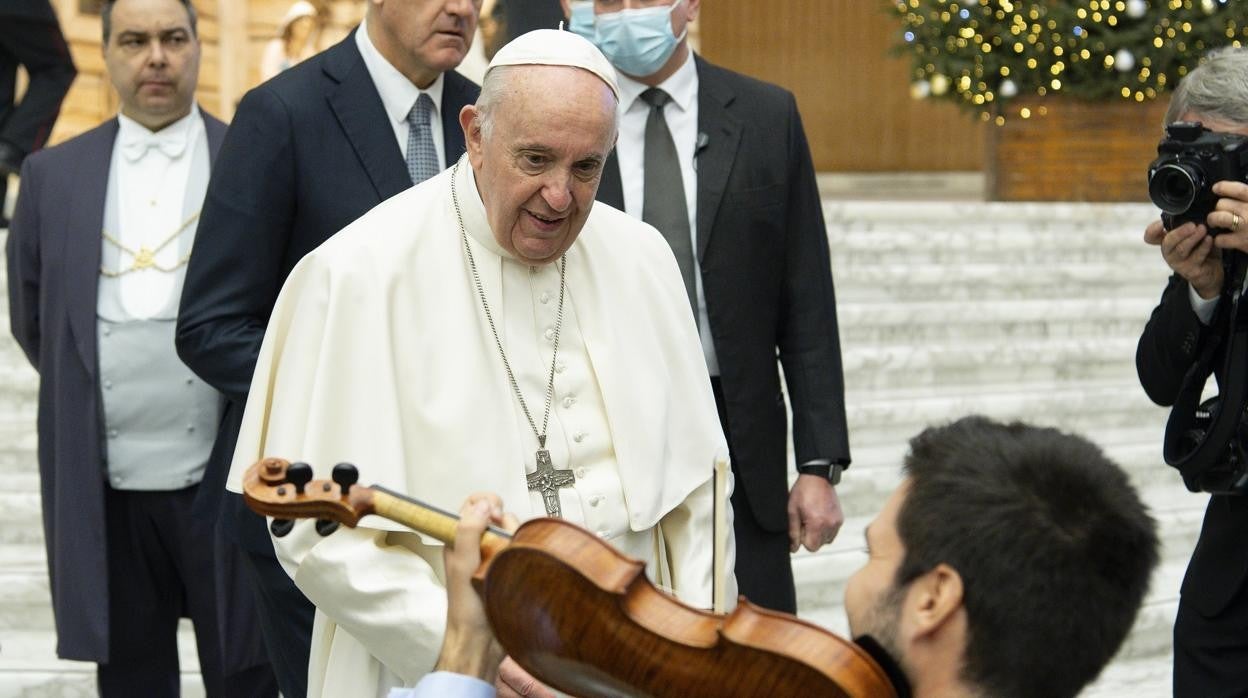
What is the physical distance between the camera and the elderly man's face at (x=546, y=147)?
254 centimetres

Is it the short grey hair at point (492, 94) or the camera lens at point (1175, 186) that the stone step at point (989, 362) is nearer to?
the camera lens at point (1175, 186)

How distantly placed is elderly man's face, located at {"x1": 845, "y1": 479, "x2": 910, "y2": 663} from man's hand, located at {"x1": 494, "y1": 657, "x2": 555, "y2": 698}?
597 mm

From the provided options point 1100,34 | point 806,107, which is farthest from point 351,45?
point 806,107

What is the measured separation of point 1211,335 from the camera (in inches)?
121

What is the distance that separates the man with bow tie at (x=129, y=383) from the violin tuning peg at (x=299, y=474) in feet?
→ 6.23

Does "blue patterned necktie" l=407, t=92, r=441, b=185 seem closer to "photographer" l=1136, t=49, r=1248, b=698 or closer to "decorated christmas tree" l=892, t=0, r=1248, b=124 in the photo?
"photographer" l=1136, t=49, r=1248, b=698

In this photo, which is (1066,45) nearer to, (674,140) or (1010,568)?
(674,140)

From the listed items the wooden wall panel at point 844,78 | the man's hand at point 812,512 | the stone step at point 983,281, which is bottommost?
the wooden wall panel at point 844,78

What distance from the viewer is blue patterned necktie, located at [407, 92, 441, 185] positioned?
3.39 metres

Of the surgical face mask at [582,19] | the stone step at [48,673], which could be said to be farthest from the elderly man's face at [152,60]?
the stone step at [48,673]

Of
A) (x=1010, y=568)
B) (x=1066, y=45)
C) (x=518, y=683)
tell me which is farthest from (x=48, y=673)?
(x=1066, y=45)

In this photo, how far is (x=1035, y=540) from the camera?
1.75 meters

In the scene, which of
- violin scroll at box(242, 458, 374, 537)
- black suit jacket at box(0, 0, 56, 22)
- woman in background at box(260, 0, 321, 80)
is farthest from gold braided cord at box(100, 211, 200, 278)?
woman in background at box(260, 0, 321, 80)

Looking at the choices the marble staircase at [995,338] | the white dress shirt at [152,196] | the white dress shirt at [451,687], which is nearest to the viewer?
the white dress shirt at [451,687]
